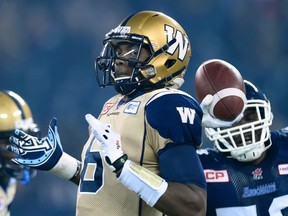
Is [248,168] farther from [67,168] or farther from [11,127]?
[11,127]

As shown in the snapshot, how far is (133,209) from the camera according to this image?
86.0 inches

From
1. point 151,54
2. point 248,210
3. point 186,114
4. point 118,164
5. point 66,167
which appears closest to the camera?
point 118,164

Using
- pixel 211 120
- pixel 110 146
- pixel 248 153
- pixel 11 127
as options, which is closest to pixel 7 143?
pixel 11 127

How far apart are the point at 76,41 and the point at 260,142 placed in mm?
3120

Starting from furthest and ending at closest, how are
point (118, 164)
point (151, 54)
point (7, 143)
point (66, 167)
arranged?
point (7, 143), point (66, 167), point (151, 54), point (118, 164)

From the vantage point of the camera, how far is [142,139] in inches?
85.6

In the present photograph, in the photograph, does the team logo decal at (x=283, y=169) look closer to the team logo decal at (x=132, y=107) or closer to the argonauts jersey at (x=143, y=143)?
the argonauts jersey at (x=143, y=143)

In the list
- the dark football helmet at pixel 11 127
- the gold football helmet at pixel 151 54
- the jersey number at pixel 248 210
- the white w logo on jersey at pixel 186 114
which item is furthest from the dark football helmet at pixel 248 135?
the dark football helmet at pixel 11 127

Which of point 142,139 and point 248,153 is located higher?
point 142,139

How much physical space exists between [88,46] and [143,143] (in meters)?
3.38

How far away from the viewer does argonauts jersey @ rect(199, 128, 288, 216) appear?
8.23 ft

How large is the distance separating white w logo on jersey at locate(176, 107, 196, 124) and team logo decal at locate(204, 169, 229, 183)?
44 cm

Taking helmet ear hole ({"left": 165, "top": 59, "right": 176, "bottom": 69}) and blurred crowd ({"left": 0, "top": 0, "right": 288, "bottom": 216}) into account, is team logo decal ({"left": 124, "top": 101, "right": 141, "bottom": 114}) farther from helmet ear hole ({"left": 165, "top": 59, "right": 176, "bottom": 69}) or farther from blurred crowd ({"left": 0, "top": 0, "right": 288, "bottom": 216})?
blurred crowd ({"left": 0, "top": 0, "right": 288, "bottom": 216})

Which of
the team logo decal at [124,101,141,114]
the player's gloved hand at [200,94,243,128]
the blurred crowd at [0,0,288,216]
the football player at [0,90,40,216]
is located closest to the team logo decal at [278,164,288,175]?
the player's gloved hand at [200,94,243,128]
